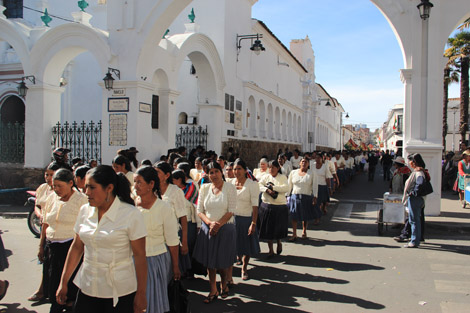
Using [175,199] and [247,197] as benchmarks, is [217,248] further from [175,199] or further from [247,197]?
[247,197]

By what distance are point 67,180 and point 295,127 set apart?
30.6 metres

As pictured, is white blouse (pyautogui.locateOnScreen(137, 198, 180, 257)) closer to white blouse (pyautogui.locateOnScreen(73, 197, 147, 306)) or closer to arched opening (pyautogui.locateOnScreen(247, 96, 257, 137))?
white blouse (pyautogui.locateOnScreen(73, 197, 147, 306))

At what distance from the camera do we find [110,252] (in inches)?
121

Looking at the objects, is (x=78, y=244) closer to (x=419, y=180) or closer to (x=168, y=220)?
(x=168, y=220)

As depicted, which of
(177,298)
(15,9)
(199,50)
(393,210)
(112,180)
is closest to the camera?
(112,180)

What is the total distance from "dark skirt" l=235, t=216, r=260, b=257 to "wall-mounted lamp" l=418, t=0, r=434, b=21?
24.2 ft

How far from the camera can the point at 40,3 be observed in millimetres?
17156

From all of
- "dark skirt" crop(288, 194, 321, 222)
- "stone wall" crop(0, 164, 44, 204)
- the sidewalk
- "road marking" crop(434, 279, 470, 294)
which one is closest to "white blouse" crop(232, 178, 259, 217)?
"dark skirt" crop(288, 194, 321, 222)

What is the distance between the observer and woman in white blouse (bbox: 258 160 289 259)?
7.25 metres

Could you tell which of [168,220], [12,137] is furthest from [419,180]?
[12,137]

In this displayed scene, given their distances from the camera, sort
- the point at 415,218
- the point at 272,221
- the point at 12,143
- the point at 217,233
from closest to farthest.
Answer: the point at 217,233
the point at 272,221
the point at 415,218
the point at 12,143

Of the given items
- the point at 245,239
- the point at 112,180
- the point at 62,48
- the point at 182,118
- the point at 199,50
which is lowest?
the point at 245,239

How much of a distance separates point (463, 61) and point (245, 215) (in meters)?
24.1

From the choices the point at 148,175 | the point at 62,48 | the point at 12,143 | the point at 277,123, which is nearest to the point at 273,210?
the point at 148,175
